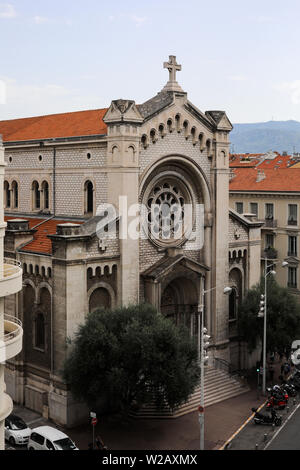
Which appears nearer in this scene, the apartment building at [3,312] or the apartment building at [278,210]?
the apartment building at [3,312]

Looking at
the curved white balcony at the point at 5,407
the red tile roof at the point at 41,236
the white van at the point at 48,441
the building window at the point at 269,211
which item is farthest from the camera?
the building window at the point at 269,211

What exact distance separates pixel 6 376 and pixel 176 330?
1371 centimetres

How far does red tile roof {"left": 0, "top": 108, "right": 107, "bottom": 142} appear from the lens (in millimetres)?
41781

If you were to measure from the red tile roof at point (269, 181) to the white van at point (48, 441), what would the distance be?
38537mm

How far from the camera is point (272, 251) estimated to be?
6281cm

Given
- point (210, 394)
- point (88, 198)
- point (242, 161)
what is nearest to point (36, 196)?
point (88, 198)

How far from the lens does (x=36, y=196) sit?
45.3 meters

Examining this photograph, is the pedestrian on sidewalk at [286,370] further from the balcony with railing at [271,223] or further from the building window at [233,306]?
the balcony with railing at [271,223]

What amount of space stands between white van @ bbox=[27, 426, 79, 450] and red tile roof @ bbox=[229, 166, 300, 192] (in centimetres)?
3854

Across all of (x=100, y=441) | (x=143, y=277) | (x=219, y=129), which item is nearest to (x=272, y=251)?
(x=219, y=129)

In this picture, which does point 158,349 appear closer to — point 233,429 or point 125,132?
point 233,429

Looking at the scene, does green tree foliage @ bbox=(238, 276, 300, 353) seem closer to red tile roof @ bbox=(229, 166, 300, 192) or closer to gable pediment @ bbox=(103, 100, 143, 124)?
gable pediment @ bbox=(103, 100, 143, 124)

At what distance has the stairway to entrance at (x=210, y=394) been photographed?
36344mm

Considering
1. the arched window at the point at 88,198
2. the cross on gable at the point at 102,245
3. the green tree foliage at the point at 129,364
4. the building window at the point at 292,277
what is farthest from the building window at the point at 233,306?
the building window at the point at 292,277
